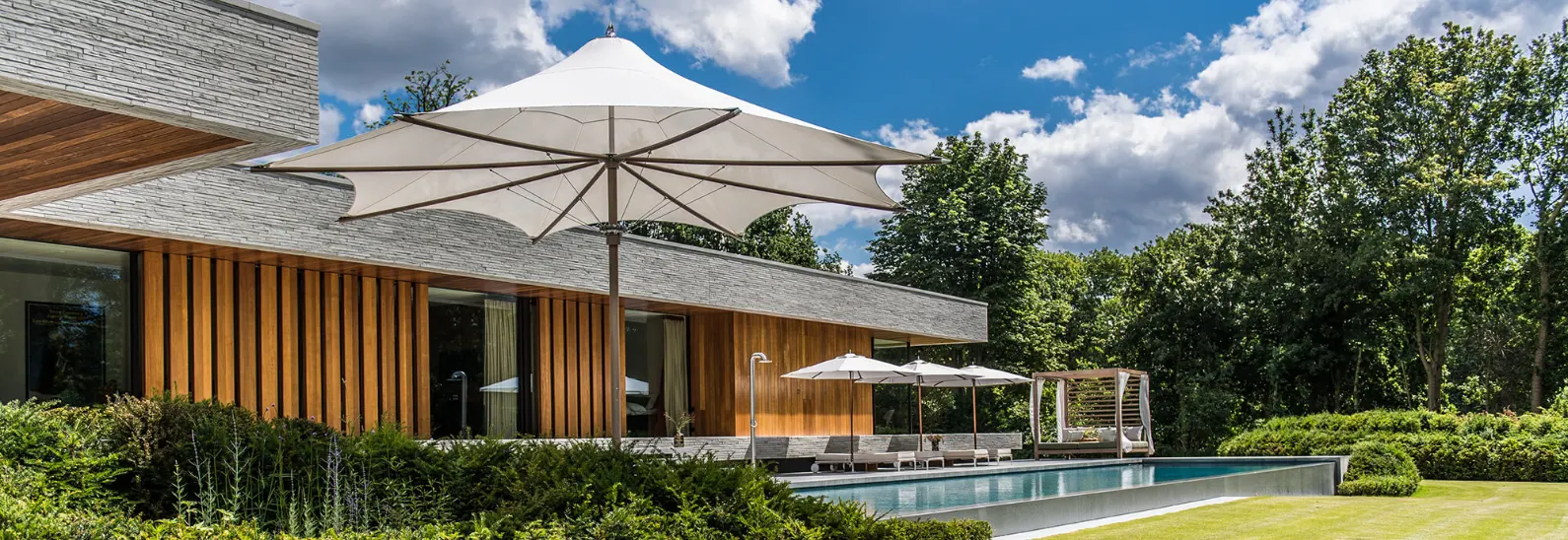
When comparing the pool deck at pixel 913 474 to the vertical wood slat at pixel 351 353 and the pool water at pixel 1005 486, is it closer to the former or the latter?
the pool water at pixel 1005 486

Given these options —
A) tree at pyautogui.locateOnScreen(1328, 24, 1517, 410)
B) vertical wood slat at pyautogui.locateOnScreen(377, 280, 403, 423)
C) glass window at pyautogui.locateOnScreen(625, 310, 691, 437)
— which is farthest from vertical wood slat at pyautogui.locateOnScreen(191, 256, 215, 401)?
tree at pyautogui.locateOnScreen(1328, 24, 1517, 410)

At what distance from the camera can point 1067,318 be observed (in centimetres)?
3362

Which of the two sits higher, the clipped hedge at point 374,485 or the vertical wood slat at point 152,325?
the vertical wood slat at point 152,325

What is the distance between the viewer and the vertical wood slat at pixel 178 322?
10672 mm

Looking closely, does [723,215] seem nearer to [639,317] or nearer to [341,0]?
[639,317]

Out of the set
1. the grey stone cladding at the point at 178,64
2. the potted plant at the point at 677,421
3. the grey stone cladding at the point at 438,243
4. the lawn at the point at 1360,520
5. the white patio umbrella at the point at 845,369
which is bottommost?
the lawn at the point at 1360,520

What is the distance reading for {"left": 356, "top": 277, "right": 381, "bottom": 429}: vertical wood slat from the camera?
41.2 feet

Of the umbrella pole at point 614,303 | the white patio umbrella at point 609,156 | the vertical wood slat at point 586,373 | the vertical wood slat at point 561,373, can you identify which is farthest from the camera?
the vertical wood slat at point 586,373

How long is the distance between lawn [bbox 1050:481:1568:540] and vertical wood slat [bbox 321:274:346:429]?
732cm

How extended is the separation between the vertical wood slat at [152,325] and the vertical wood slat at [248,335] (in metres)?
0.77

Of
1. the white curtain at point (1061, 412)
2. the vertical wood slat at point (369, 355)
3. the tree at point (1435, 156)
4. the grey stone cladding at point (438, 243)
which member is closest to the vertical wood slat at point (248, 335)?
the grey stone cladding at point (438, 243)

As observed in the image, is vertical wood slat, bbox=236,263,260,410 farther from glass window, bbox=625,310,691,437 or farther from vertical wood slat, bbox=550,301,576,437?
glass window, bbox=625,310,691,437

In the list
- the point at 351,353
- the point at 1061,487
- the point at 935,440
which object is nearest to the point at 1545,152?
the point at 935,440

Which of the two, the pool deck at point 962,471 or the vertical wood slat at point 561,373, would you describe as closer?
the pool deck at point 962,471
